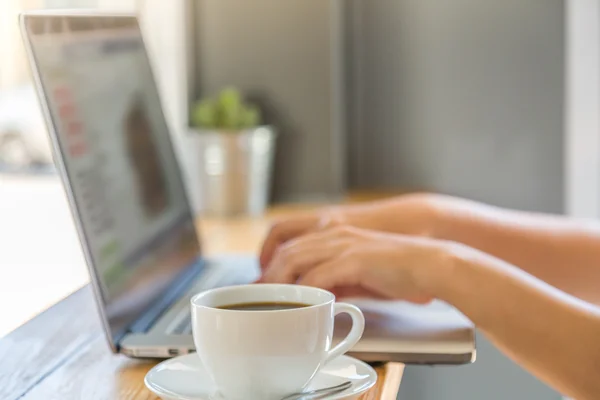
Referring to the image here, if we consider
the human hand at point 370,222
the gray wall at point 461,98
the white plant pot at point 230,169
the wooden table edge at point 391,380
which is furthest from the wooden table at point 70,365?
the gray wall at point 461,98

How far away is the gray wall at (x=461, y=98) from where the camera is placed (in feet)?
5.96

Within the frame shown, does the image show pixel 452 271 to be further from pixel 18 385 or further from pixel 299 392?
pixel 18 385

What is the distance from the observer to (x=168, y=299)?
91 cm

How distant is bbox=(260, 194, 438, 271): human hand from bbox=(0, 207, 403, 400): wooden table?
8.4 inches

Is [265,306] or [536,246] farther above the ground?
[265,306]

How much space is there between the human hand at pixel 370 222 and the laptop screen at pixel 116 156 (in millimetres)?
125

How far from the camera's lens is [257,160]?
1.61 meters

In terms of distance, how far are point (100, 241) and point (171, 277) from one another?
0.67 feet

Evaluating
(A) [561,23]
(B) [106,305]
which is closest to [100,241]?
(B) [106,305]

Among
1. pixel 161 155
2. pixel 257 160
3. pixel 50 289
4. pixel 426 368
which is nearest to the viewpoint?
pixel 426 368

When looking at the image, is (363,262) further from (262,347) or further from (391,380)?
(262,347)

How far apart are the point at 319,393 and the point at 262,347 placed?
62mm

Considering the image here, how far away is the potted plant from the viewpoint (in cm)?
158

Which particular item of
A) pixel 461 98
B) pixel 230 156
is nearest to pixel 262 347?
pixel 230 156
